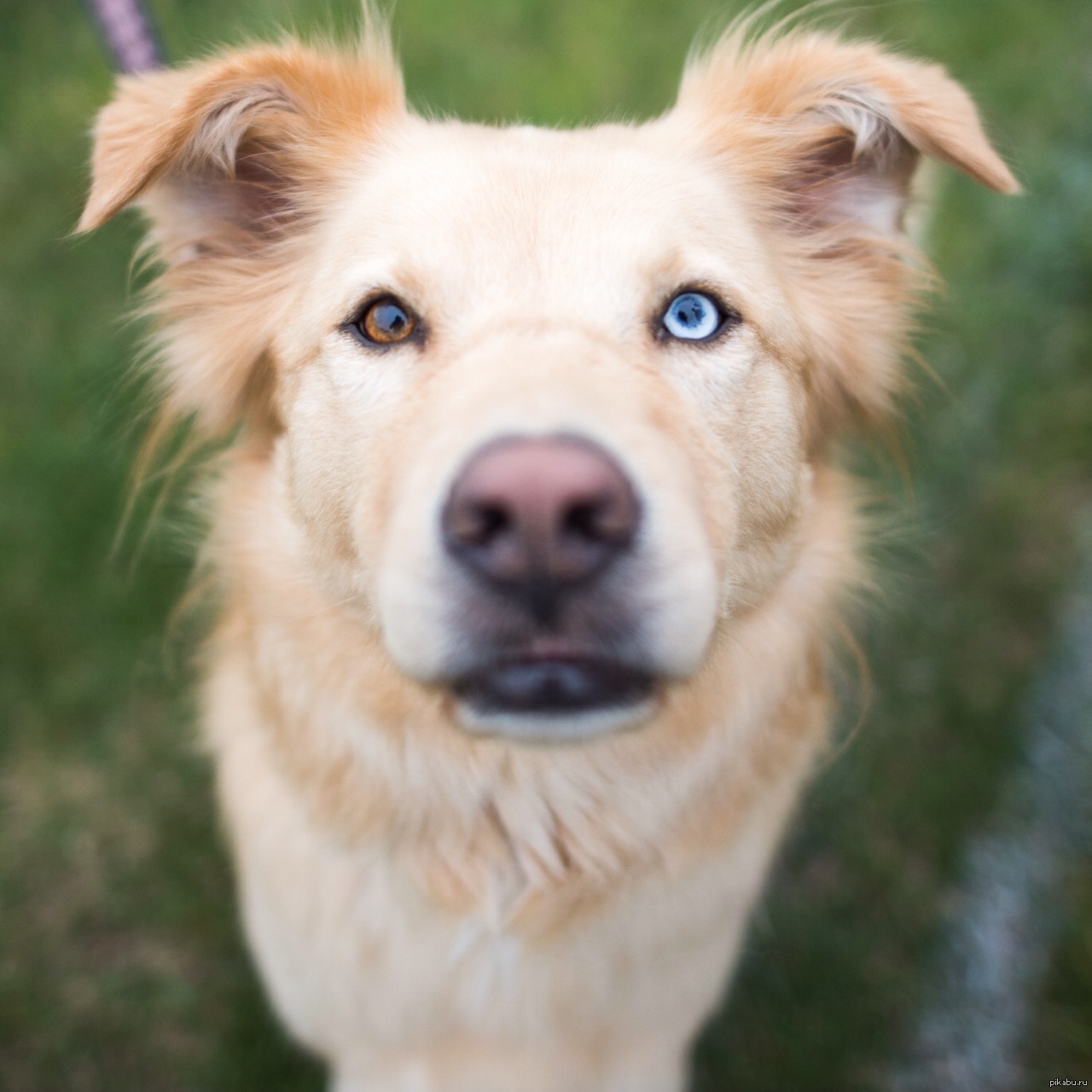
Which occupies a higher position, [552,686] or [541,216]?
[541,216]

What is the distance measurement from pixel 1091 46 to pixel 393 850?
21.0 feet

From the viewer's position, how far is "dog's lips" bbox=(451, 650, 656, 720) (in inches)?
60.5

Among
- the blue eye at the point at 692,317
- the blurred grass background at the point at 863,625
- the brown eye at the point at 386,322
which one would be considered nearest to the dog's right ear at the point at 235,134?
the blurred grass background at the point at 863,625

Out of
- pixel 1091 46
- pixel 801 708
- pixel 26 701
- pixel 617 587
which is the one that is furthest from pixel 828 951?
pixel 1091 46

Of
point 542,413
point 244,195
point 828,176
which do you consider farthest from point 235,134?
point 828,176

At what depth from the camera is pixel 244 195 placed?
7.92ft

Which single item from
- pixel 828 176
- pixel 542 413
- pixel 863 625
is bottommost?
pixel 863 625

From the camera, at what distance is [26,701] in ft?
12.9

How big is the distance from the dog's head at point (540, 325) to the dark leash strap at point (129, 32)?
71 centimetres

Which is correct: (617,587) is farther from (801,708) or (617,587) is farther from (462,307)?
(801,708)

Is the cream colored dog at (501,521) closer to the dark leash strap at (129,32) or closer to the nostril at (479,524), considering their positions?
the nostril at (479,524)

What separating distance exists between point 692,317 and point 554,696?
0.89 metres

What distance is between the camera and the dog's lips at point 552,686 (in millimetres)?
1536

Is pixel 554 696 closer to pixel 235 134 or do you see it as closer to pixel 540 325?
pixel 540 325
